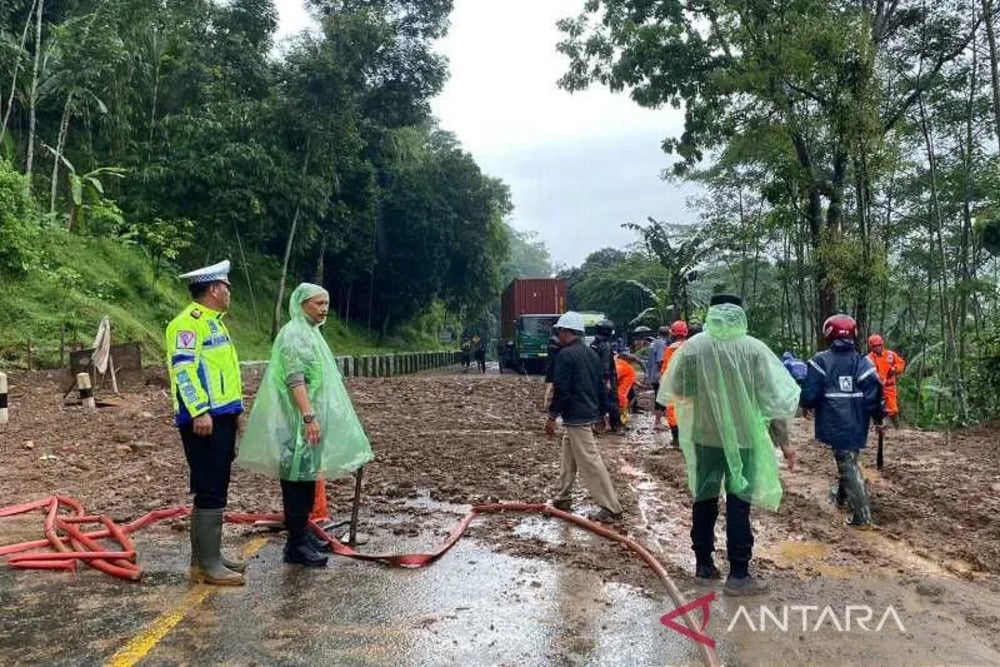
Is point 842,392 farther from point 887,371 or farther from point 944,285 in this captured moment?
point 944,285

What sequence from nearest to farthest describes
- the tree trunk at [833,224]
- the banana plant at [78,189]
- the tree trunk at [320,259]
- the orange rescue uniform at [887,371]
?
1. the orange rescue uniform at [887,371]
2. the tree trunk at [833,224]
3. the banana plant at [78,189]
4. the tree trunk at [320,259]

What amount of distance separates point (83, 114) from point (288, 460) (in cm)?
2068

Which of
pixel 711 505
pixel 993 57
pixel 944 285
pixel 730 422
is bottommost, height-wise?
pixel 711 505

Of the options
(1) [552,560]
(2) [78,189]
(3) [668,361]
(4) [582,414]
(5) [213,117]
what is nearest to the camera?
(1) [552,560]

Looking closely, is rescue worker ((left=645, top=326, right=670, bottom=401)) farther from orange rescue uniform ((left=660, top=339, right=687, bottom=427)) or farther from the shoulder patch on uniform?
the shoulder patch on uniform

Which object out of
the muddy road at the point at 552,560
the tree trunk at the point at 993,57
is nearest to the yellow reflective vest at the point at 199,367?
the muddy road at the point at 552,560

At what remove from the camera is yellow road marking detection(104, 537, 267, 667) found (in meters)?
3.38

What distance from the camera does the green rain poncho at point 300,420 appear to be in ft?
15.6

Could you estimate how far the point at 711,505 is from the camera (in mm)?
4816

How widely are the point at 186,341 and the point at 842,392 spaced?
4484 millimetres

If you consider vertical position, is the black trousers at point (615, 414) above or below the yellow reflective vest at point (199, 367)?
below

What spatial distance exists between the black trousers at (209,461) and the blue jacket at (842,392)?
13.4 ft

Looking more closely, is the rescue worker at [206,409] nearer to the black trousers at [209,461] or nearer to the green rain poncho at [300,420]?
the black trousers at [209,461]

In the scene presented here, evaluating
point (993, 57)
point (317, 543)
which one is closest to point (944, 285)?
point (993, 57)
